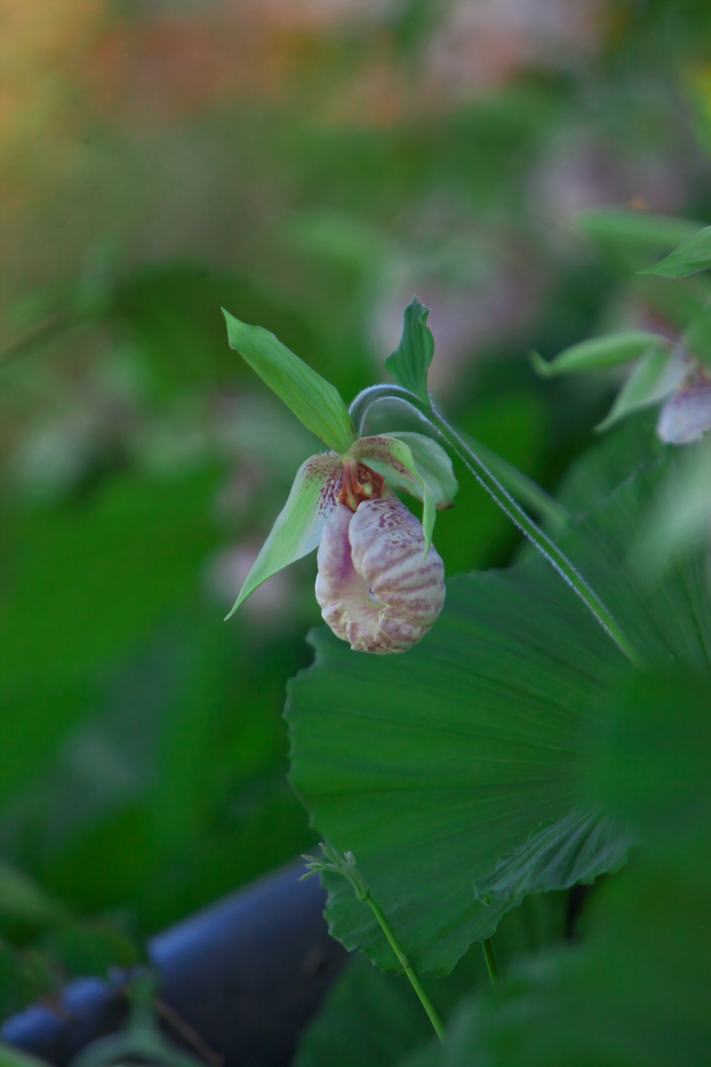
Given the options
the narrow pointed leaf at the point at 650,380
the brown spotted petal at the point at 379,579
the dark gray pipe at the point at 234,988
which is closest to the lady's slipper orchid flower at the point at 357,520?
the brown spotted petal at the point at 379,579

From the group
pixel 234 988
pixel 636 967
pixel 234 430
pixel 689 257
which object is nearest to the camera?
pixel 636 967

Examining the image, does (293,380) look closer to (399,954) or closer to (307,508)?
(307,508)

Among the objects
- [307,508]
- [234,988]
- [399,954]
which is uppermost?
[307,508]

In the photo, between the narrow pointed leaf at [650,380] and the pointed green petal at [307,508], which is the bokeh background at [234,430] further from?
the pointed green petal at [307,508]

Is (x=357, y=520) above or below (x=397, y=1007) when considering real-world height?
above

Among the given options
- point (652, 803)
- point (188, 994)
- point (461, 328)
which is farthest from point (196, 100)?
point (652, 803)

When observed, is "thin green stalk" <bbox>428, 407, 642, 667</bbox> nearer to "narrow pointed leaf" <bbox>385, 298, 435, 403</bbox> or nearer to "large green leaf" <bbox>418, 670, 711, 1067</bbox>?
"narrow pointed leaf" <bbox>385, 298, 435, 403</bbox>

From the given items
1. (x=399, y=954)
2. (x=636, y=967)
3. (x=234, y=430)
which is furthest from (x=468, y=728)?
(x=234, y=430)
